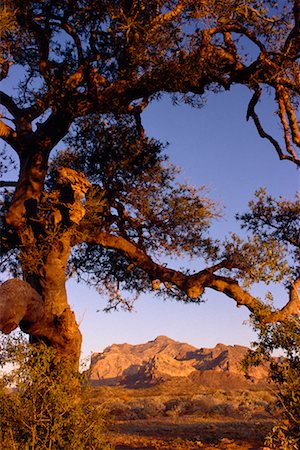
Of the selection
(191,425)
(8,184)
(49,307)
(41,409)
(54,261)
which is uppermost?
(8,184)

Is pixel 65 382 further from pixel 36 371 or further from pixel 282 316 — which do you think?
pixel 282 316

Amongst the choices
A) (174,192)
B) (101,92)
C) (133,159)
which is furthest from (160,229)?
A: (101,92)

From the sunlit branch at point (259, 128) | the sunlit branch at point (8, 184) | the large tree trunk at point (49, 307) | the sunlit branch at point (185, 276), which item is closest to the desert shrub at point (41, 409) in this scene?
the large tree trunk at point (49, 307)

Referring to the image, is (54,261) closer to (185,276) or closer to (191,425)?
(185,276)

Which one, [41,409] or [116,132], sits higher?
[116,132]

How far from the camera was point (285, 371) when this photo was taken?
9.20 meters

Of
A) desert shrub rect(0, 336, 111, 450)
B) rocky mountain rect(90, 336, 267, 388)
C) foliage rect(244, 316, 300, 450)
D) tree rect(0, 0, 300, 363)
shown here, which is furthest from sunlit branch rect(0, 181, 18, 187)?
rocky mountain rect(90, 336, 267, 388)

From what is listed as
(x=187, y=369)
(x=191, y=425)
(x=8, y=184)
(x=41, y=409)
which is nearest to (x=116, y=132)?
(x=8, y=184)

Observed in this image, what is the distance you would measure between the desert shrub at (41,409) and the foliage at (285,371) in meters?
3.15

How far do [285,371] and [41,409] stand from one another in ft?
14.2

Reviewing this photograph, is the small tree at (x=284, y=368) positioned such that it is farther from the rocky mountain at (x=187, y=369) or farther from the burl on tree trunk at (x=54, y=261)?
the rocky mountain at (x=187, y=369)

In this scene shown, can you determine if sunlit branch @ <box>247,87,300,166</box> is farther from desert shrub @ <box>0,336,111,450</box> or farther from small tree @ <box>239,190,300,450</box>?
desert shrub @ <box>0,336,111,450</box>

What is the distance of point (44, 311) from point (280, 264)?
5016mm

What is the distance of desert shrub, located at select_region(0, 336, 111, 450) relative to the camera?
899 centimetres
